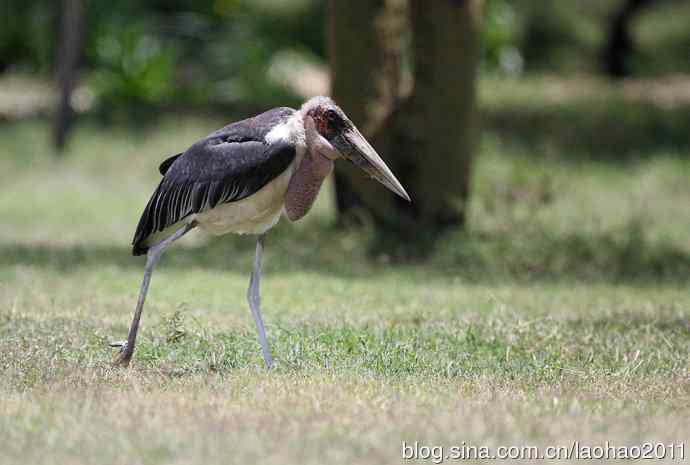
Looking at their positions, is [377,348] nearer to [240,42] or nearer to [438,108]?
[438,108]

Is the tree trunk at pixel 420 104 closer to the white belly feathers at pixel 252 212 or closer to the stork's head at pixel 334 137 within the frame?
the white belly feathers at pixel 252 212

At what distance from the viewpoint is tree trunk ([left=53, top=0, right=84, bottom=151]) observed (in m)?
18.8

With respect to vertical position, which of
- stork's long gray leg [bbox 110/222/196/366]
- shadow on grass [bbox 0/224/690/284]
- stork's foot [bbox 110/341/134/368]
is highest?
stork's long gray leg [bbox 110/222/196/366]

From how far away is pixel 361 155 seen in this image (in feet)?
22.6

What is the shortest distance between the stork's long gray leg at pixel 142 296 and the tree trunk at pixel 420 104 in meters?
5.87

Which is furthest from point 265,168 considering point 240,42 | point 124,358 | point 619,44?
point 619,44

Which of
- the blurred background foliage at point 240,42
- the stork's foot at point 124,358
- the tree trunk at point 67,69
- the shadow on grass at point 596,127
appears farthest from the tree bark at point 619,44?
the stork's foot at point 124,358

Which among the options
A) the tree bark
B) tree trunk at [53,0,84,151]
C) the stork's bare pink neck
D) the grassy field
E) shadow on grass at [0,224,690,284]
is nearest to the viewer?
the grassy field

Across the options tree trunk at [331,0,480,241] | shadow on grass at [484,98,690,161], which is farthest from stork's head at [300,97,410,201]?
shadow on grass at [484,98,690,161]

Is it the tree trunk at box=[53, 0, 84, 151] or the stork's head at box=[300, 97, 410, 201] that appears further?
the tree trunk at box=[53, 0, 84, 151]

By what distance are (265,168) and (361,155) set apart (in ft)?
1.78

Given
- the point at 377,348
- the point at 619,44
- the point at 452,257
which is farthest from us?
the point at 619,44

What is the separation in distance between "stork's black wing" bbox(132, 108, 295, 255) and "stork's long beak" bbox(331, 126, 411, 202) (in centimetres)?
29

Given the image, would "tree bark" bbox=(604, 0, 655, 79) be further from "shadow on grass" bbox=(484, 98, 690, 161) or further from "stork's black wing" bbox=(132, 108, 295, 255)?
"stork's black wing" bbox=(132, 108, 295, 255)
